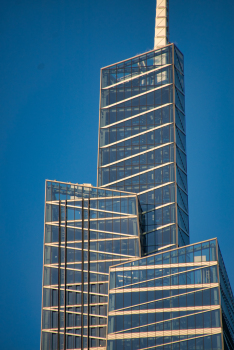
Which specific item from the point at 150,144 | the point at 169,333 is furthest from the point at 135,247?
the point at 150,144

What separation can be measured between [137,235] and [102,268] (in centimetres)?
1085

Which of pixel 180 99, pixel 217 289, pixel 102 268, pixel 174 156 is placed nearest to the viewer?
pixel 217 289

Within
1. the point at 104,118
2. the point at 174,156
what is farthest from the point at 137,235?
the point at 104,118

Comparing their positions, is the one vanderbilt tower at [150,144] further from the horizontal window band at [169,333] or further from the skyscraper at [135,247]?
the horizontal window band at [169,333]

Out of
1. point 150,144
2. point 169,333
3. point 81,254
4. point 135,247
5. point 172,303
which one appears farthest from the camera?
point 150,144

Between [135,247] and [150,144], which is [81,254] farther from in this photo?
[150,144]

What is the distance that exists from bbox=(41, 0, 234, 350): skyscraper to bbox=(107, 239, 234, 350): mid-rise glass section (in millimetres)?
200

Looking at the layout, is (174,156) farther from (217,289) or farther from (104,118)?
(217,289)

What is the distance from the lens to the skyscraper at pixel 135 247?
141 metres

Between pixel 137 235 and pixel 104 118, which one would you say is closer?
pixel 137 235

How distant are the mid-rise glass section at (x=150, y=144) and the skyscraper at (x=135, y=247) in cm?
27

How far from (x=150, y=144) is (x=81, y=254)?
1759 inches

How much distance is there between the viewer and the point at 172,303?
465ft

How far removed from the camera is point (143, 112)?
634 feet
